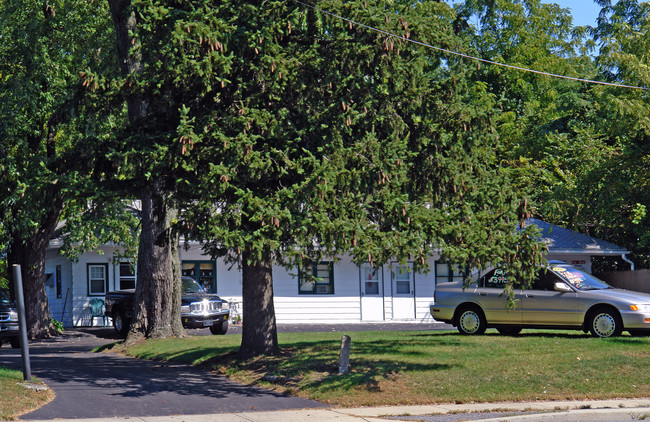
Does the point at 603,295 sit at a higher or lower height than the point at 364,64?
lower

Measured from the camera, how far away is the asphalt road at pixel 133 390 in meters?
12.1

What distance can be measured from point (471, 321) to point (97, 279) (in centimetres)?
1728

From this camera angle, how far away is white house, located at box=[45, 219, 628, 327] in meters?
31.6

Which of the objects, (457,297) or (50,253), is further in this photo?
(50,253)

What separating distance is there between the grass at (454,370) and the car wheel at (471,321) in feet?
4.78

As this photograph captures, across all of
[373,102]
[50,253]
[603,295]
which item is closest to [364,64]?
[373,102]

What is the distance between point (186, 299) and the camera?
84.2 ft

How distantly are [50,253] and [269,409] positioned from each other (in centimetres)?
2448

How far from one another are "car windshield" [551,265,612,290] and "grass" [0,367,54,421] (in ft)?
36.5

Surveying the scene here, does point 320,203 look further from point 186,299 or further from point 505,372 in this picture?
point 186,299

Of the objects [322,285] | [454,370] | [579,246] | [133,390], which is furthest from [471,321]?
[322,285]

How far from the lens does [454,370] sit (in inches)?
564

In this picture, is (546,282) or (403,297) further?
(403,297)

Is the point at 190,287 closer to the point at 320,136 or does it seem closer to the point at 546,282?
the point at 546,282
